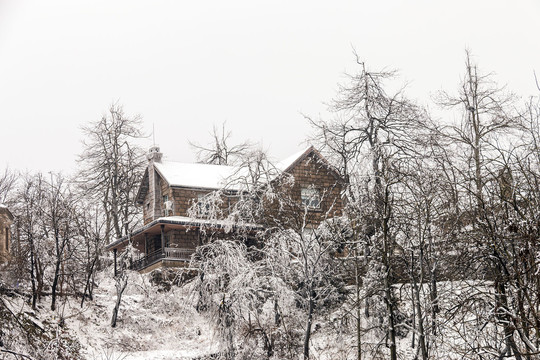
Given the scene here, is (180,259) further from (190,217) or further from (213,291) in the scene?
(213,291)

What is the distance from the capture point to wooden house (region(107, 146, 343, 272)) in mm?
38625

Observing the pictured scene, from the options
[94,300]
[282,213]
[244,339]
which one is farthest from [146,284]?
[244,339]

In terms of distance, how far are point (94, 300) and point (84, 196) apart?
16.9m

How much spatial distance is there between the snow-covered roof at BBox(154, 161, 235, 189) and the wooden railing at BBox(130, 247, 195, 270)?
428 centimetres

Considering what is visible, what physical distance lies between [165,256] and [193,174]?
23.4ft

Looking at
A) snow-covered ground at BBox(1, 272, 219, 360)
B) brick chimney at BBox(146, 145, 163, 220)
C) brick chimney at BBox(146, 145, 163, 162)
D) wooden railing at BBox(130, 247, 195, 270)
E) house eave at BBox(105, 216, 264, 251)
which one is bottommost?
snow-covered ground at BBox(1, 272, 219, 360)

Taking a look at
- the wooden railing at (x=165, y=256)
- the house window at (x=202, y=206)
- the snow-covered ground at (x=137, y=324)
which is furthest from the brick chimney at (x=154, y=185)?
the snow-covered ground at (x=137, y=324)

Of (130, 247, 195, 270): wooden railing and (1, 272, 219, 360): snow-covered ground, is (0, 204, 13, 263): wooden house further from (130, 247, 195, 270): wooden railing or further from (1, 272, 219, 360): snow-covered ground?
(130, 247, 195, 270): wooden railing

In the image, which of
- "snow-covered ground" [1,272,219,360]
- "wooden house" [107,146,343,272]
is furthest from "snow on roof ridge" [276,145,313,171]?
"snow-covered ground" [1,272,219,360]

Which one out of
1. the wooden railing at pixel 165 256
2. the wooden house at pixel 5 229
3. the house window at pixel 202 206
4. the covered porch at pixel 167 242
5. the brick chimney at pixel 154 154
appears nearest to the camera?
the house window at pixel 202 206

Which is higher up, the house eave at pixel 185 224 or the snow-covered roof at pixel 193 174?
the snow-covered roof at pixel 193 174

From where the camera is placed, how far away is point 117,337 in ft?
98.8

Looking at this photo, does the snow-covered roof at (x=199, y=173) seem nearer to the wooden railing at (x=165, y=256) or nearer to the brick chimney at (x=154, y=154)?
the brick chimney at (x=154, y=154)

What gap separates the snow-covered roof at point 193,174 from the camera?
41391 mm
